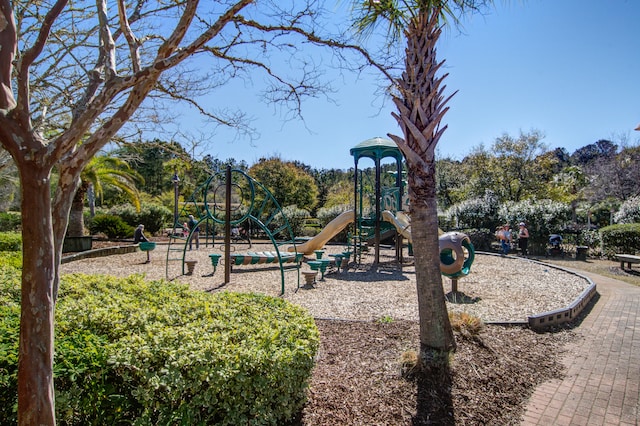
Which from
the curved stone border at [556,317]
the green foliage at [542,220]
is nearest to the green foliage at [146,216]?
the green foliage at [542,220]

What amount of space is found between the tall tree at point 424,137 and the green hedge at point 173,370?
1352 mm

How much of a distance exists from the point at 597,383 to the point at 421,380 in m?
1.94

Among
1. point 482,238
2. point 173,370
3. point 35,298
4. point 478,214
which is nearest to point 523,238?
point 482,238

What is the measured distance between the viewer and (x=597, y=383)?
13.6 feet

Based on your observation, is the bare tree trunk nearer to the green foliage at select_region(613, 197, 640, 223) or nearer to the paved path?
the paved path

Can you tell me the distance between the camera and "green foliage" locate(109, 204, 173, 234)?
905 inches

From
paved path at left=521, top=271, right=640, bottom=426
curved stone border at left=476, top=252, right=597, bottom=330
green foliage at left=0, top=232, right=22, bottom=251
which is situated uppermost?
green foliage at left=0, top=232, right=22, bottom=251

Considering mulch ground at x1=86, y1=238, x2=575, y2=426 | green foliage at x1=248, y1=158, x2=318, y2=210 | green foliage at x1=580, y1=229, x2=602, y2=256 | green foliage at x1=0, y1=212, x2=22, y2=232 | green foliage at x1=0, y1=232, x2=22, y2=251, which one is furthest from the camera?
green foliage at x1=248, y1=158, x2=318, y2=210

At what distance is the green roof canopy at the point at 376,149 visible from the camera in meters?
14.3

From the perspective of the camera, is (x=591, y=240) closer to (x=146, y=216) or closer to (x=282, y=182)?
(x=282, y=182)

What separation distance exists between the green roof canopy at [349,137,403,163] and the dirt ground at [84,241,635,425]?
9.73 metres

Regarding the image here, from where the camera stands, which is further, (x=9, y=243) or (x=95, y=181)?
(x=95, y=181)

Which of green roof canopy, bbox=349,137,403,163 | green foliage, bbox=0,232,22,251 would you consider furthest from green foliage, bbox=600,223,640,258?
green foliage, bbox=0,232,22,251

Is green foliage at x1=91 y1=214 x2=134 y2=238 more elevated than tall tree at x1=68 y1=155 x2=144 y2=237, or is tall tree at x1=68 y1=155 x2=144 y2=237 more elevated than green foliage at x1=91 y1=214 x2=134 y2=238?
tall tree at x1=68 y1=155 x2=144 y2=237
